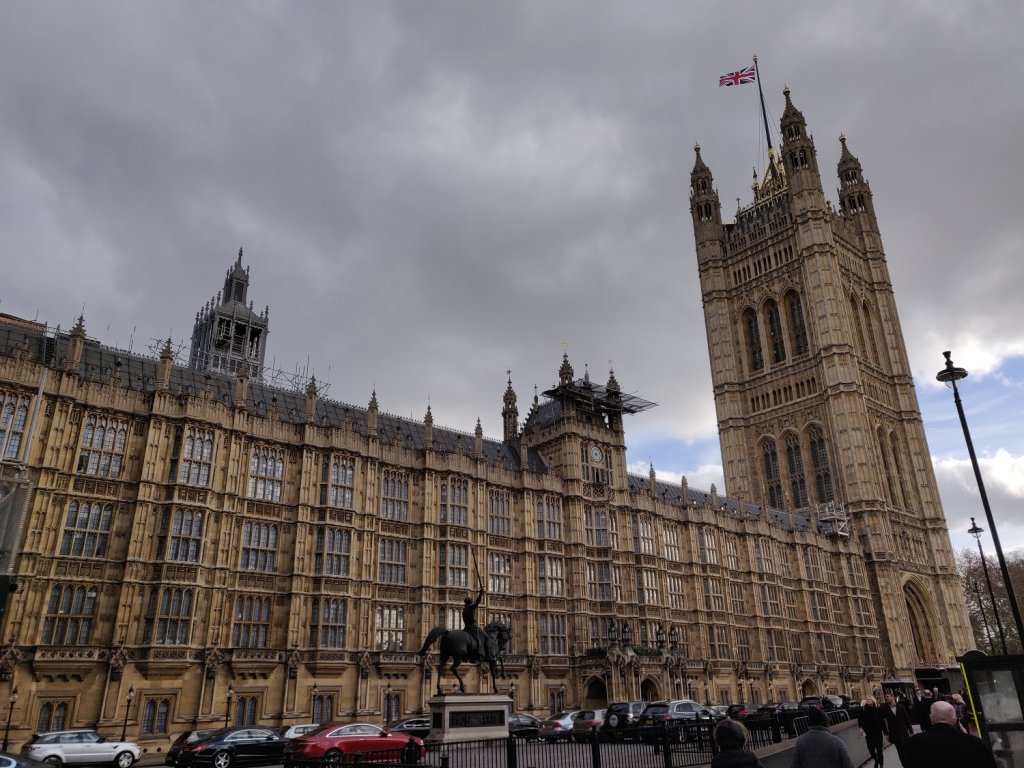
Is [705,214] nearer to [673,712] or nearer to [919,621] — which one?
[919,621]

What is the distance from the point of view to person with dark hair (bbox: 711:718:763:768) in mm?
8234

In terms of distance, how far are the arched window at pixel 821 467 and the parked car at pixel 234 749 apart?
80.4 m

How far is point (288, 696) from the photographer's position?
123ft

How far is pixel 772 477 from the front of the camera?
10119 centimetres

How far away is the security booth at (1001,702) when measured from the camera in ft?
38.2

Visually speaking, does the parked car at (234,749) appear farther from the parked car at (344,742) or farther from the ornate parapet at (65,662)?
the ornate parapet at (65,662)

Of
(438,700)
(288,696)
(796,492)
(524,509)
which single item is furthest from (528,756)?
(796,492)

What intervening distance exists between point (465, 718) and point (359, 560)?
57.3 feet

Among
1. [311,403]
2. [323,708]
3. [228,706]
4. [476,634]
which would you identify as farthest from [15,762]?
[311,403]

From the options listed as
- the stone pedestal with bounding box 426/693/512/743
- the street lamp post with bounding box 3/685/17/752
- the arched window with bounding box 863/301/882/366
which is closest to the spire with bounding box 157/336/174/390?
the street lamp post with bounding box 3/685/17/752

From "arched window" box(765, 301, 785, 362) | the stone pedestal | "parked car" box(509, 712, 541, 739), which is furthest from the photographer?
"arched window" box(765, 301, 785, 362)

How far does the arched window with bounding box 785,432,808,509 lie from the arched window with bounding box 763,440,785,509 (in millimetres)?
1629

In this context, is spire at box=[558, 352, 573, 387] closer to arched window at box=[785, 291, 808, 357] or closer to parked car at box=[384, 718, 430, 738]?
parked car at box=[384, 718, 430, 738]

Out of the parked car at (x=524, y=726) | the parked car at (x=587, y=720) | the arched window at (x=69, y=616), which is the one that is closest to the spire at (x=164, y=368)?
the arched window at (x=69, y=616)
